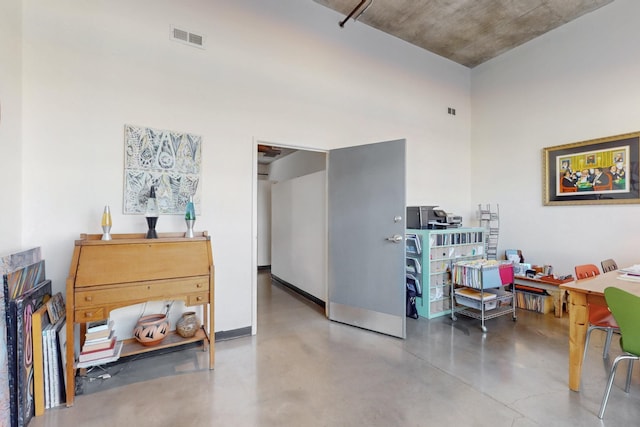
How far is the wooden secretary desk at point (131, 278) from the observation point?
1.98 meters

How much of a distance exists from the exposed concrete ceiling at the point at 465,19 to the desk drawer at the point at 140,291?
11.8 feet

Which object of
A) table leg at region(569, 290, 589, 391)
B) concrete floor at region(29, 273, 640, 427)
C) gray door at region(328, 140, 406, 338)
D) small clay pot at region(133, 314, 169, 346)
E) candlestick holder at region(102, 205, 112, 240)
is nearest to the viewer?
concrete floor at region(29, 273, 640, 427)

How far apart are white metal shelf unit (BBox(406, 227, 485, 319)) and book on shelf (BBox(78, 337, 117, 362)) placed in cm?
325

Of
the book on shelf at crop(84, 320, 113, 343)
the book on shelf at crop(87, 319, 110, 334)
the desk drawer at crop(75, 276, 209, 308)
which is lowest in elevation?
the book on shelf at crop(84, 320, 113, 343)

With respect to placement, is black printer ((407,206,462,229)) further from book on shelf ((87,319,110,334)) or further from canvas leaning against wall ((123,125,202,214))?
book on shelf ((87,319,110,334))

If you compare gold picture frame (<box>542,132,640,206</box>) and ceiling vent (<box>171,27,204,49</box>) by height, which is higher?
ceiling vent (<box>171,27,204,49</box>)

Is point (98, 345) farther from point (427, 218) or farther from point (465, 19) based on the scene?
point (465, 19)

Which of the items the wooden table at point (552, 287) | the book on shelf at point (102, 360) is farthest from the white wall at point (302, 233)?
the wooden table at point (552, 287)

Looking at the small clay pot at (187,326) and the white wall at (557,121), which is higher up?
the white wall at (557,121)

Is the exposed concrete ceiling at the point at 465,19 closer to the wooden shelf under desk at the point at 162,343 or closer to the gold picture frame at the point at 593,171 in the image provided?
the gold picture frame at the point at 593,171

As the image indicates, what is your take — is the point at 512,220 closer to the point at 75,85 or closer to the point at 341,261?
the point at 341,261

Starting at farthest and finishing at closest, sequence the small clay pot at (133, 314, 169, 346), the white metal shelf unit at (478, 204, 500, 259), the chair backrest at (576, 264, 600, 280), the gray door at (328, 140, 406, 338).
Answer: the white metal shelf unit at (478, 204, 500, 259) < the gray door at (328, 140, 406, 338) < the chair backrest at (576, 264, 600, 280) < the small clay pot at (133, 314, 169, 346)

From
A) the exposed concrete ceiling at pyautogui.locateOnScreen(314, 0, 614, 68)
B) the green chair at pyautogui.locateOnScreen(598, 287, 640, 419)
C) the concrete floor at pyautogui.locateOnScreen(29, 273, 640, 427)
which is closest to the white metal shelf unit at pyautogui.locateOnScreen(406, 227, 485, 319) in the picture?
the concrete floor at pyautogui.locateOnScreen(29, 273, 640, 427)

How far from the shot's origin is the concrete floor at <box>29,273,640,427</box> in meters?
1.83
